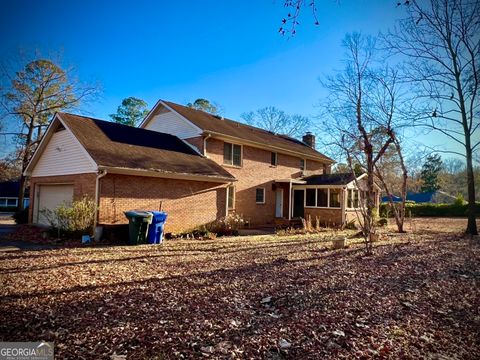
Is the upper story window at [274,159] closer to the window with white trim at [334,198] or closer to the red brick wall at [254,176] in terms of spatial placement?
the red brick wall at [254,176]

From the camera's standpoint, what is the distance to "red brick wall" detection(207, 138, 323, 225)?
61.8 feet

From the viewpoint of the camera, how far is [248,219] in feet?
65.2

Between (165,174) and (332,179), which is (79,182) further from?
(332,179)

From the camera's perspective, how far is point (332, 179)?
22047 mm

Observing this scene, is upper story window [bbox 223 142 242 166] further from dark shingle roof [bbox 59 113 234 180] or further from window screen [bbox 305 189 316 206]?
window screen [bbox 305 189 316 206]

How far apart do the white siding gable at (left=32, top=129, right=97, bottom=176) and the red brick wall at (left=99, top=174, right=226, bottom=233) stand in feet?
3.97

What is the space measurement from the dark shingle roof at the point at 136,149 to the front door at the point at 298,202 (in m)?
8.69

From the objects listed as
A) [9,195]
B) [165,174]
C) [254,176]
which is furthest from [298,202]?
[9,195]

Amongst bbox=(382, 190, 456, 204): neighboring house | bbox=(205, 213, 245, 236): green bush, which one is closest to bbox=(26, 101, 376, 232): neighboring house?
bbox=(205, 213, 245, 236): green bush

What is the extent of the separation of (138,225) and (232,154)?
9.37m

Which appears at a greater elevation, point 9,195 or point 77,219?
point 9,195

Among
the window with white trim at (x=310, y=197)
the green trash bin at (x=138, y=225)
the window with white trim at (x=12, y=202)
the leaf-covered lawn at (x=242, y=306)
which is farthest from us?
the window with white trim at (x=12, y=202)

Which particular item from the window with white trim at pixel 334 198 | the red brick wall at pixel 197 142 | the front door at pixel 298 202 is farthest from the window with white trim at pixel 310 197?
the red brick wall at pixel 197 142

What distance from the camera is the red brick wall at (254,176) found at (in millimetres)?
18844
